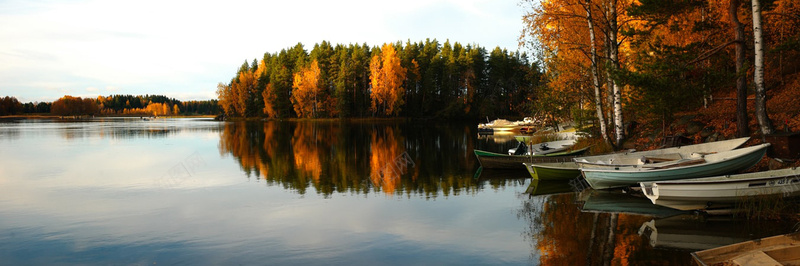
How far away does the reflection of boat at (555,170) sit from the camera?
1908 cm

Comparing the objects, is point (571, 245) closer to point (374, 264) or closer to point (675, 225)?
point (675, 225)

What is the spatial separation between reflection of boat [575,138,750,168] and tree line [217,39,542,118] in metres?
71.2

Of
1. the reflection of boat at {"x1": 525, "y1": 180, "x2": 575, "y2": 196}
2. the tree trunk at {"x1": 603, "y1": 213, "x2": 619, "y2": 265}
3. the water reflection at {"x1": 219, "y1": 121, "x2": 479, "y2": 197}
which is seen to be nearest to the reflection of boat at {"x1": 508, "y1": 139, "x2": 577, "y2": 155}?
the water reflection at {"x1": 219, "y1": 121, "x2": 479, "y2": 197}

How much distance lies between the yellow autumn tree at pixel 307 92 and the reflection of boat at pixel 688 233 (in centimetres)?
8741

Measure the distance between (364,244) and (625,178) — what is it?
29.0 ft

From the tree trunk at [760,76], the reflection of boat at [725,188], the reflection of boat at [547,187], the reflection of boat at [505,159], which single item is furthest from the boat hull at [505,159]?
the reflection of boat at [725,188]

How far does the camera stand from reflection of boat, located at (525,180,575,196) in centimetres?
1778

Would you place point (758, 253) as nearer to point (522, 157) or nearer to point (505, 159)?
point (522, 157)

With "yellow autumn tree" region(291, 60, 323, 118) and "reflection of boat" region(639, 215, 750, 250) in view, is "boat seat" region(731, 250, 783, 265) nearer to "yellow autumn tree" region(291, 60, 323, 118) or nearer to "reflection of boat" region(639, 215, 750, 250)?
"reflection of boat" region(639, 215, 750, 250)

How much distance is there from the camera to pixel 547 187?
18.8 meters

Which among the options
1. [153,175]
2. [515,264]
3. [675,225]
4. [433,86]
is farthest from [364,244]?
[433,86]

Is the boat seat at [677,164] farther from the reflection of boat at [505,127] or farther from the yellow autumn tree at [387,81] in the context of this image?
the yellow autumn tree at [387,81]

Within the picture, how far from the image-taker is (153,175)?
921 inches

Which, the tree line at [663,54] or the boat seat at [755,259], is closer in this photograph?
the boat seat at [755,259]
